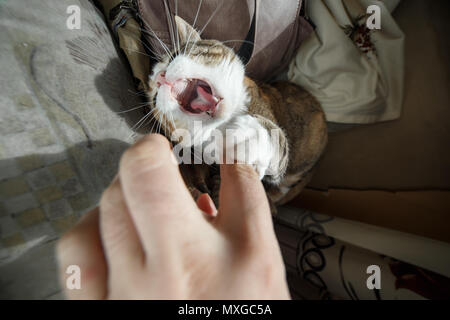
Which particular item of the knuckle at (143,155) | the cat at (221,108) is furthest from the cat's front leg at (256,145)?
the knuckle at (143,155)

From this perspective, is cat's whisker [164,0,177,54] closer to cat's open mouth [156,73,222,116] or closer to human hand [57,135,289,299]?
cat's open mouth [156,73,222,116]

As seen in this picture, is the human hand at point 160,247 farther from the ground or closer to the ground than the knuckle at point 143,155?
closer to the ground

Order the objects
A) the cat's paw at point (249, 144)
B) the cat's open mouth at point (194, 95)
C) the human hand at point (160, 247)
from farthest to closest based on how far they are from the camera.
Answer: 1. the cat's open mouth at point (194, 95)
2. the cat's paw at point (249, 144)
3. the human hand at point (160, 247)

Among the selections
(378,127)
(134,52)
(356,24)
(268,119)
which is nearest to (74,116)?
(134,52)

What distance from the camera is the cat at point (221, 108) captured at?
63 centimetres

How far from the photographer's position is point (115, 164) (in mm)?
523

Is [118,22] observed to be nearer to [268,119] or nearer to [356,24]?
[268,119]

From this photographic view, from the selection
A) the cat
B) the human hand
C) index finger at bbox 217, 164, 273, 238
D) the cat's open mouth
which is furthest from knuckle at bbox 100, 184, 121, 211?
the cat's open mouth

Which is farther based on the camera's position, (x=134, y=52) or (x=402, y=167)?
(x=402, y=167)

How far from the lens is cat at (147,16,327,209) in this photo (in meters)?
0.63

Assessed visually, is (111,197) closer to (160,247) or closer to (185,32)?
(160,247)

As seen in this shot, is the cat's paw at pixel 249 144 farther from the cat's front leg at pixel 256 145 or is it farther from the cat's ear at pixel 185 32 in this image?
the cat's ear at pixel 185 32

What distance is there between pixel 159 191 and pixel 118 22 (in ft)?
1.74

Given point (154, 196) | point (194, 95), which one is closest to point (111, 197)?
point (154, 196)
